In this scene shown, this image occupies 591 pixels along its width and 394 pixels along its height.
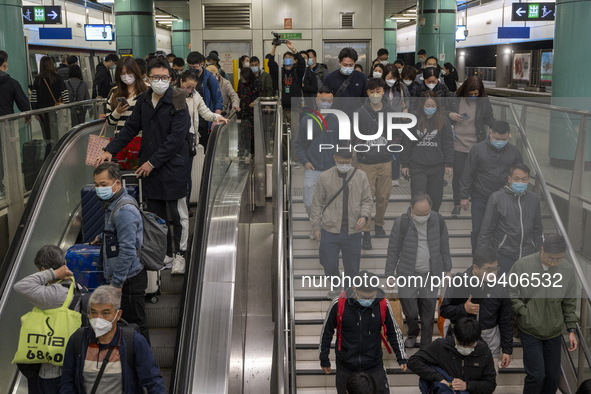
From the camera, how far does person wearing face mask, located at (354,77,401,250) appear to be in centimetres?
637

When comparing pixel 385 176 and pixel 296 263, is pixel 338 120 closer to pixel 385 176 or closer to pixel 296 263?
pixel 385 176

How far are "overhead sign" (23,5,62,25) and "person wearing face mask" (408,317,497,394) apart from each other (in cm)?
1755

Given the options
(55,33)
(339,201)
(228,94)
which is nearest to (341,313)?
(339,201)

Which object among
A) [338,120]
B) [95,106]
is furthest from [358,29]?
[338,120]

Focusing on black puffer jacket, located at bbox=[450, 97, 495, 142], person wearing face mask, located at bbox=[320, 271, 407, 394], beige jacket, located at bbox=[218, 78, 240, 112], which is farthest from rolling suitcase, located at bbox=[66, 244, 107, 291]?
beige jacket, located at bbox=[218, 78, 240, 112]

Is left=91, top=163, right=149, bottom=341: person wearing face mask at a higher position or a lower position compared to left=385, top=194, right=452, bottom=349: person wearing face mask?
higher

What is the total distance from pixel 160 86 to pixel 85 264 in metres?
1.63

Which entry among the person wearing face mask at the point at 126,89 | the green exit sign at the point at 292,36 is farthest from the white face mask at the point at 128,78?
the green exit sign at the point at 292,36

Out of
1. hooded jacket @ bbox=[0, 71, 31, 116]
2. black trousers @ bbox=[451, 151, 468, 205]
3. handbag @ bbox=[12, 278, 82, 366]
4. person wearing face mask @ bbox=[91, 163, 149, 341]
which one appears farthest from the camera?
hooded jacket @ bbox=[0, 71, 31, 116]

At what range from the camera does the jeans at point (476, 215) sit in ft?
21.4

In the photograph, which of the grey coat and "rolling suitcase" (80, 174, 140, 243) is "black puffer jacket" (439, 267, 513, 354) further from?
"rolling suitcase" (80, 174, 140, 243)

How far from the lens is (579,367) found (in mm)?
6695

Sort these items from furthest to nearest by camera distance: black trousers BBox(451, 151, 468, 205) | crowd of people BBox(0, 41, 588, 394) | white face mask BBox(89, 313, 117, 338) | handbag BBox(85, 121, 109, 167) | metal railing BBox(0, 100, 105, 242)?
metal railing BBox(0, 100, 105, 242), black trousers BBox(451, 151, 468, 205), handbag BBox(85, 121, 109, 167), crowd of people BBox(0, 41, 588, 394), white face mask BBox(89, 313, 117, 338)

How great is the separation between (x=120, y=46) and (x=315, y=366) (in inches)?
586
